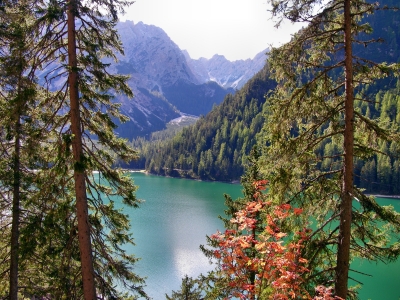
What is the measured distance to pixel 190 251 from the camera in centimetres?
3684

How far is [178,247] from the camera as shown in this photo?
3819 cm

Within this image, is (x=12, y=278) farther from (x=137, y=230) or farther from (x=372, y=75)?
(x=137, y=230)

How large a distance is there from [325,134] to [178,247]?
3439 cm

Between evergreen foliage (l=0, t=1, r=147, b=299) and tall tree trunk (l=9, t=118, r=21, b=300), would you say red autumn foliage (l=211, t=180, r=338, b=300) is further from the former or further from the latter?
tall tree trunk (l=9, t=118, r=21, b=300)

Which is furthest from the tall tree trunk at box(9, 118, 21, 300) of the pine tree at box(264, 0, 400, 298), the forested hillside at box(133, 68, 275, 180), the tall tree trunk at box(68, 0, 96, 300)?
the forested hillside at box(133, 68, 275, 180)

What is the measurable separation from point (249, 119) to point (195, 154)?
3010 cm

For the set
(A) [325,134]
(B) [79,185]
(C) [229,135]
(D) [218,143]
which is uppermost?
(C) [229,135]

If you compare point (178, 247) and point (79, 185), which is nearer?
point (79, 185)

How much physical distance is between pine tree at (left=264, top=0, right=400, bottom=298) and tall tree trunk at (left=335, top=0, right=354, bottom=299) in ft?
0.06

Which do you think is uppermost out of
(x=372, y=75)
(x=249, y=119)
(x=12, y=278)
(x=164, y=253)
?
(x=249, y=119)

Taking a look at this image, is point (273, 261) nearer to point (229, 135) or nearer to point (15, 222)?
→ point (15, 222)

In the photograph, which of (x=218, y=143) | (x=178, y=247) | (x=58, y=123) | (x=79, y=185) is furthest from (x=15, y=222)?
(x=218, y=143)

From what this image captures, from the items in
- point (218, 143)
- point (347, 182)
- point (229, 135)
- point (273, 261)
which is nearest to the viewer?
point (273, 261)

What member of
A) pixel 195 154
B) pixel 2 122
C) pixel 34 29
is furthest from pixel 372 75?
pixel 195 154
